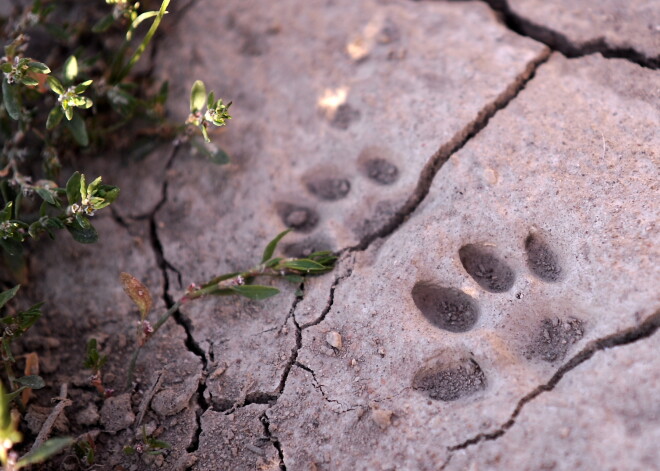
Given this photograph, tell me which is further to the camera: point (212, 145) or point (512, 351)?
Result: point (212, 145)

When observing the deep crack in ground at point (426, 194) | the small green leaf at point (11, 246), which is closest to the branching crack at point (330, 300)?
the deep crack in ground at point (426, 194)

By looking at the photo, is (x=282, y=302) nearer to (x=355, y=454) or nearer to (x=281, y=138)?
(x=355, y=454)

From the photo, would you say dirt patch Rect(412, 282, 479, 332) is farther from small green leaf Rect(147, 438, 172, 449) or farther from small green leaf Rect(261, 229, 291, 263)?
small green leaf Rect(147, 438, 172, 449)

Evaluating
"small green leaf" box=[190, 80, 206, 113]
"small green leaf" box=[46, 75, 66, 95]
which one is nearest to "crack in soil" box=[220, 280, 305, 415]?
"small green leaf" box=[190, 80, 206, 113]

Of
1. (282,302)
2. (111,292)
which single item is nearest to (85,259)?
(111,292)

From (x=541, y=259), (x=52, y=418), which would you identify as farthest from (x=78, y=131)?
(x=541, y=259)

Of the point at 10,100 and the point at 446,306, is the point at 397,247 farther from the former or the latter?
the point at 10,100
